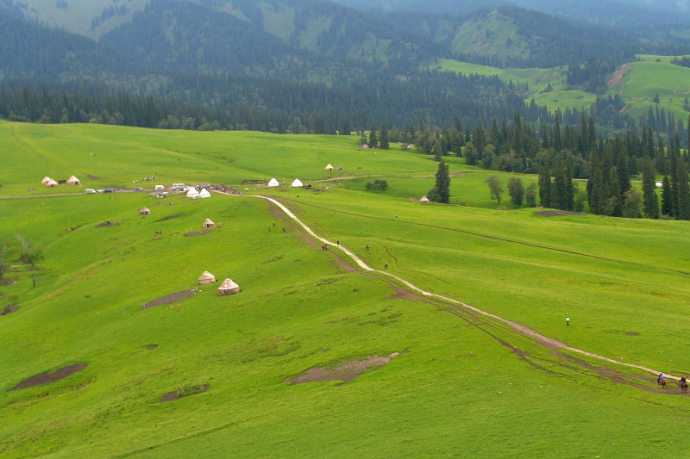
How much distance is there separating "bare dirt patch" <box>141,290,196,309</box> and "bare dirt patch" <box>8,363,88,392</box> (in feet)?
45.1

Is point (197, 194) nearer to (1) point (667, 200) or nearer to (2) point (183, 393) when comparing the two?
(2) point (183, 393)

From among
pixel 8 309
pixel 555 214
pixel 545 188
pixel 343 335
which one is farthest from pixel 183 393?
pixel 545 188

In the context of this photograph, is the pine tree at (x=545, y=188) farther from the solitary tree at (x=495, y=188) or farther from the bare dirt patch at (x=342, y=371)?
the bare dirt patch at (x=342, y=371)

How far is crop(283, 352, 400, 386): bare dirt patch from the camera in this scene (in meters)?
45.1

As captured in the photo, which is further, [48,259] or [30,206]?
[30,206]

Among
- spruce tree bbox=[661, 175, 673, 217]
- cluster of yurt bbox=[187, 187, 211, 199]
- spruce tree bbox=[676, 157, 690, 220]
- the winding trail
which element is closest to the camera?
the winding trail

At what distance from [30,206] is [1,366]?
7700cm

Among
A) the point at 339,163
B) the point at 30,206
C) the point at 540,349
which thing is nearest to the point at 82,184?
the point at 30,206

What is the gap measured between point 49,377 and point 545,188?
12094 centimetres

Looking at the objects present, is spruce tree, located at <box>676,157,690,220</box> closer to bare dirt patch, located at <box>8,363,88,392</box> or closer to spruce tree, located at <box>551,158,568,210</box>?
spruce tree, located at <box>551,158,568,210</box>

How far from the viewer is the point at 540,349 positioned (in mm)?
45531

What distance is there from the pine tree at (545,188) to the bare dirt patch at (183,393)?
116539 mm

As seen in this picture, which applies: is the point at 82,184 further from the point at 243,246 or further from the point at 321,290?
the point at 321,290

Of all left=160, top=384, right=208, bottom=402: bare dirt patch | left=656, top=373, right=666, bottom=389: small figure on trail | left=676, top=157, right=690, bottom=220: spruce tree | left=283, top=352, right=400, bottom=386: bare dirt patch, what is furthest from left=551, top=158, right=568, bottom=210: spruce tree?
left=160, top=384, right=208, bottom=402: bare dirt patch
